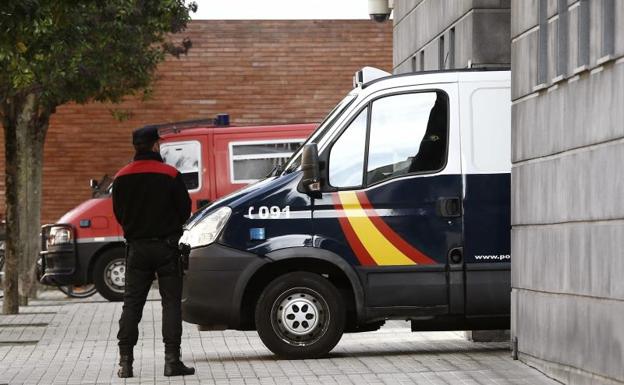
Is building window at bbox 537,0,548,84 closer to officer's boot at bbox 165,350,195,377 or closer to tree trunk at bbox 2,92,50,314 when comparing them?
officer's boot at bbox 165,350,195,377

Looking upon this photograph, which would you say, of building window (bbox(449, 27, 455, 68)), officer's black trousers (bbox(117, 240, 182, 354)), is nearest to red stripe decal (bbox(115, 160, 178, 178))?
officer's black trousers (bbox(117, 240, 182, 354))

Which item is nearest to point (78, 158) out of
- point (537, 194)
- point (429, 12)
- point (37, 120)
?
point (37, 120)

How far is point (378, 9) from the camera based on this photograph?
885 inches

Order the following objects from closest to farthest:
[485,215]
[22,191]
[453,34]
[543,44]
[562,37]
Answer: [562,37] → [543,44] → [485,215] → [453,34] → [22,191]

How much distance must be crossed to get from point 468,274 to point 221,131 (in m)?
11.2

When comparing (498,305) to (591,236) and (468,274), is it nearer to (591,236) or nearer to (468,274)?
(468,274)

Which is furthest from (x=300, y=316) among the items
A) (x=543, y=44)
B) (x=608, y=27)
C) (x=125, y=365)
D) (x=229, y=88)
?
(x=229, y=88)

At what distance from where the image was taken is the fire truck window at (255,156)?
81.1 feet

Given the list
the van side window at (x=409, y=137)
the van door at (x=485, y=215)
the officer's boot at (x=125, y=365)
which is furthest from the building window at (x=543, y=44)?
the officer's boot at (x=125, y=365)

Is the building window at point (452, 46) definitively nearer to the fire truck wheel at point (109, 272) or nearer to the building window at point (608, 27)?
the building window at point (608, 27)

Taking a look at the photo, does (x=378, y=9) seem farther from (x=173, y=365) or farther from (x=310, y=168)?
(x=173, y=365)

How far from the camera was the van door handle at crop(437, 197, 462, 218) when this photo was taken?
46.3 ft

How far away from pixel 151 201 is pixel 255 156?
38.8 feet

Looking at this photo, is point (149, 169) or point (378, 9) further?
point (378, 9)
